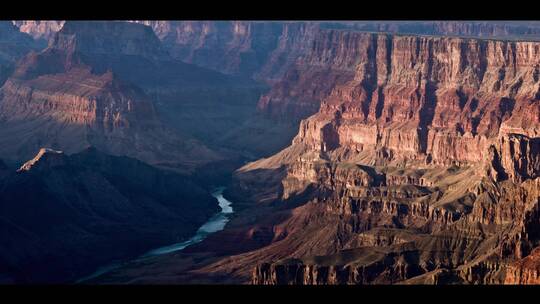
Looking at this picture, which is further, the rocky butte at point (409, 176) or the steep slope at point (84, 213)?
the steep slope at point (84, 213)

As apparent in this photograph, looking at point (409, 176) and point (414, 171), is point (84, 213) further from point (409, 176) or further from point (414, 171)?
point (414, 171)

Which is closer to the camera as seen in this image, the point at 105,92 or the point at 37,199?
the point at 37,199

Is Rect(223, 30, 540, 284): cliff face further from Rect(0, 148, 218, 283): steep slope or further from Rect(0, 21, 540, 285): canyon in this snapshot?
Rect(0, 148, 218, 283): steep slope

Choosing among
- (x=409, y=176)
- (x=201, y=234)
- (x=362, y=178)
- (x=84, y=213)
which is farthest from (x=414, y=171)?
(x=84, y=213)

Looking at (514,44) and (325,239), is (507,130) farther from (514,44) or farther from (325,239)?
(325,239)

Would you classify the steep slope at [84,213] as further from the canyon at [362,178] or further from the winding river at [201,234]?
the winding river at [201,234]

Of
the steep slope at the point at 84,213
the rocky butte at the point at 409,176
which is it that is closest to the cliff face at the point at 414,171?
the rocky butte at the point at 409,176

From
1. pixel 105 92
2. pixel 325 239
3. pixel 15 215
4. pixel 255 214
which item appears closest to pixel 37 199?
pixel 15 215
